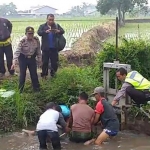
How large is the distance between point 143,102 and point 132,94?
331 mm

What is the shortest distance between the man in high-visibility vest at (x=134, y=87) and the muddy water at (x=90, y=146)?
73cm

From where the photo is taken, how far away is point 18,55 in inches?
354

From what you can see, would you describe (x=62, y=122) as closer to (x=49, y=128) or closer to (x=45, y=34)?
(x=49, y=128)

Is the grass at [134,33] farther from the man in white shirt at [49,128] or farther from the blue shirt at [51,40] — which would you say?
the man in white shirt at [49,128]

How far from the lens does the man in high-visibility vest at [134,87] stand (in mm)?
Result: 7863

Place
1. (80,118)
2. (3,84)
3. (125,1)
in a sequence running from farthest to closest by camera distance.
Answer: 1. (125,1)
2. (3,84)
3. (80,118)

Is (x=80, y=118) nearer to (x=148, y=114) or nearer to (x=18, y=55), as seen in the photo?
(x=148, y=114)

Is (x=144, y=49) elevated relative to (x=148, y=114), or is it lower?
elevated

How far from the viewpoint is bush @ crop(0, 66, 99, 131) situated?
327 inches

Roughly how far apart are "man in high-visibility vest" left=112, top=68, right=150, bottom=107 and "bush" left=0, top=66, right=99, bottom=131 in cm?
138

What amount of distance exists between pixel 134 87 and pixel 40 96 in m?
2.30

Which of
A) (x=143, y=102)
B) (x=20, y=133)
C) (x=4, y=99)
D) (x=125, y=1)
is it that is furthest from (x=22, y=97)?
(x=125, y=1)

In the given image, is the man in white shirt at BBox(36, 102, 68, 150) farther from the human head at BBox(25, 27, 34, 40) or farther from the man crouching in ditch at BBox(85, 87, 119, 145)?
the human head at BBox(25, 27, 34, 40)

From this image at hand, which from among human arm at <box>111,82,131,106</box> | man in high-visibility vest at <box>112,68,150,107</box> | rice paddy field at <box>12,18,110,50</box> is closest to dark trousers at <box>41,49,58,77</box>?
man in high-visibility vest at <box>112,68,150,107</box>
